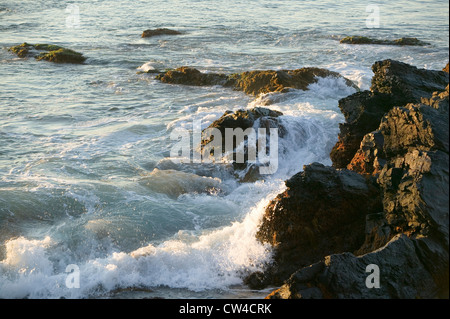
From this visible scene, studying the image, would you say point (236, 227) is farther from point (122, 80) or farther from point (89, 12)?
point (89, 12)

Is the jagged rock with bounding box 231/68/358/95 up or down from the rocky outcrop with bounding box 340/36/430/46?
down

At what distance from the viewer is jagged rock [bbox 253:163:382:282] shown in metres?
6.03

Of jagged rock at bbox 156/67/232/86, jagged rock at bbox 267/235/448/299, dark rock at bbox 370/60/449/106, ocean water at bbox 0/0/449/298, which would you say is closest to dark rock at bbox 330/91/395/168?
dark rock at bbox 370/60/449/106

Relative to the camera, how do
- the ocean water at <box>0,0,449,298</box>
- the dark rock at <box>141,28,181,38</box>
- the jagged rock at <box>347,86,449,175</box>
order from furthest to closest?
1. the dark rock at <box>141,28,181,38</box>
2. the ocean water at <box>0,0,449,298</box>
3. the jagged rock at <box>347,86,449,175</box>

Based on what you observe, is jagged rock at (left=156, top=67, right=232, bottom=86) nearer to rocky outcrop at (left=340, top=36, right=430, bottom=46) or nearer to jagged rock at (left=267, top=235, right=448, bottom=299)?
rocky outcrop at (left=340, top=36, right=430, bottom=46)

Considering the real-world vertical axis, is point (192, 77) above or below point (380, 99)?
below

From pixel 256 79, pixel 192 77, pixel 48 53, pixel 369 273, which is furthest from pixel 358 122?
pixel 48 53

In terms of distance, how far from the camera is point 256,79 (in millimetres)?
14828

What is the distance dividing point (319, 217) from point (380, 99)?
2.86m

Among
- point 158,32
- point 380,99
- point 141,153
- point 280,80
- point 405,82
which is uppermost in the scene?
point 405,82

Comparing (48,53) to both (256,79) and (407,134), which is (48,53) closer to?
(256,79)

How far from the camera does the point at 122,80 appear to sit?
1664 cm

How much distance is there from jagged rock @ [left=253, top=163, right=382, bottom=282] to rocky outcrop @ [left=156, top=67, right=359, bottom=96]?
7818mm
